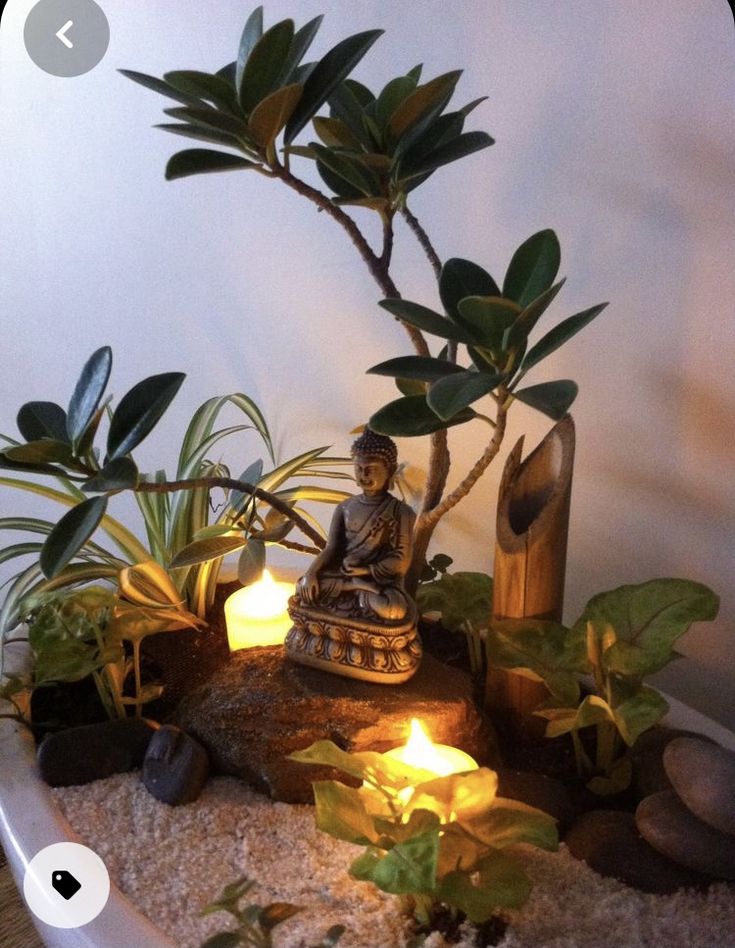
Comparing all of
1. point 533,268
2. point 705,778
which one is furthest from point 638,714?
point 533,268

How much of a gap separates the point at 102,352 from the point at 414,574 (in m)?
0.43

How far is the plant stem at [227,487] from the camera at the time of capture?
82 cm

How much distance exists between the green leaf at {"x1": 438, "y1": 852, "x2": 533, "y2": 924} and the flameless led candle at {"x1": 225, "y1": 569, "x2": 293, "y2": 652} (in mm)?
420

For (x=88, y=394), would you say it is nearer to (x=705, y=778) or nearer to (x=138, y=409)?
(x=138, y=409)

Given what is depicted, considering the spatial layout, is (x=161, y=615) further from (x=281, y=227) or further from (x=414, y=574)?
(x=281, y=227)

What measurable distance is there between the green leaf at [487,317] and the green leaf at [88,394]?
0.31 meters

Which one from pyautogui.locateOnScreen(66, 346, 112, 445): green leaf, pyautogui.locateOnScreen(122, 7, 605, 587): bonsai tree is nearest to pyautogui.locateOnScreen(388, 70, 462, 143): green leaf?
pyautogui.locateOnScreen(122, 7, 605, 587): bonsai tree

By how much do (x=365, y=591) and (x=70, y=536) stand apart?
1.04 feet

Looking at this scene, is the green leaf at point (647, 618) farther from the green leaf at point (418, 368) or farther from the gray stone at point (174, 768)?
the gray stone at point (174, 768)

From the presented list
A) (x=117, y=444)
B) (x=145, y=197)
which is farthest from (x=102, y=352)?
(x=145, y=197)

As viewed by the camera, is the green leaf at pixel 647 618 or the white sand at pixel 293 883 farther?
the green leaf at pixel 647 618

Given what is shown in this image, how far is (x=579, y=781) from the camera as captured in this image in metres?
0.89

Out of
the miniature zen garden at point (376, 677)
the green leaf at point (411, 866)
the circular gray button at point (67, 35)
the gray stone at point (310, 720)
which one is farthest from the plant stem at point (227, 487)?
the circular gray button at point (67, 35)

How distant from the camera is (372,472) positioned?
0.91 metres
